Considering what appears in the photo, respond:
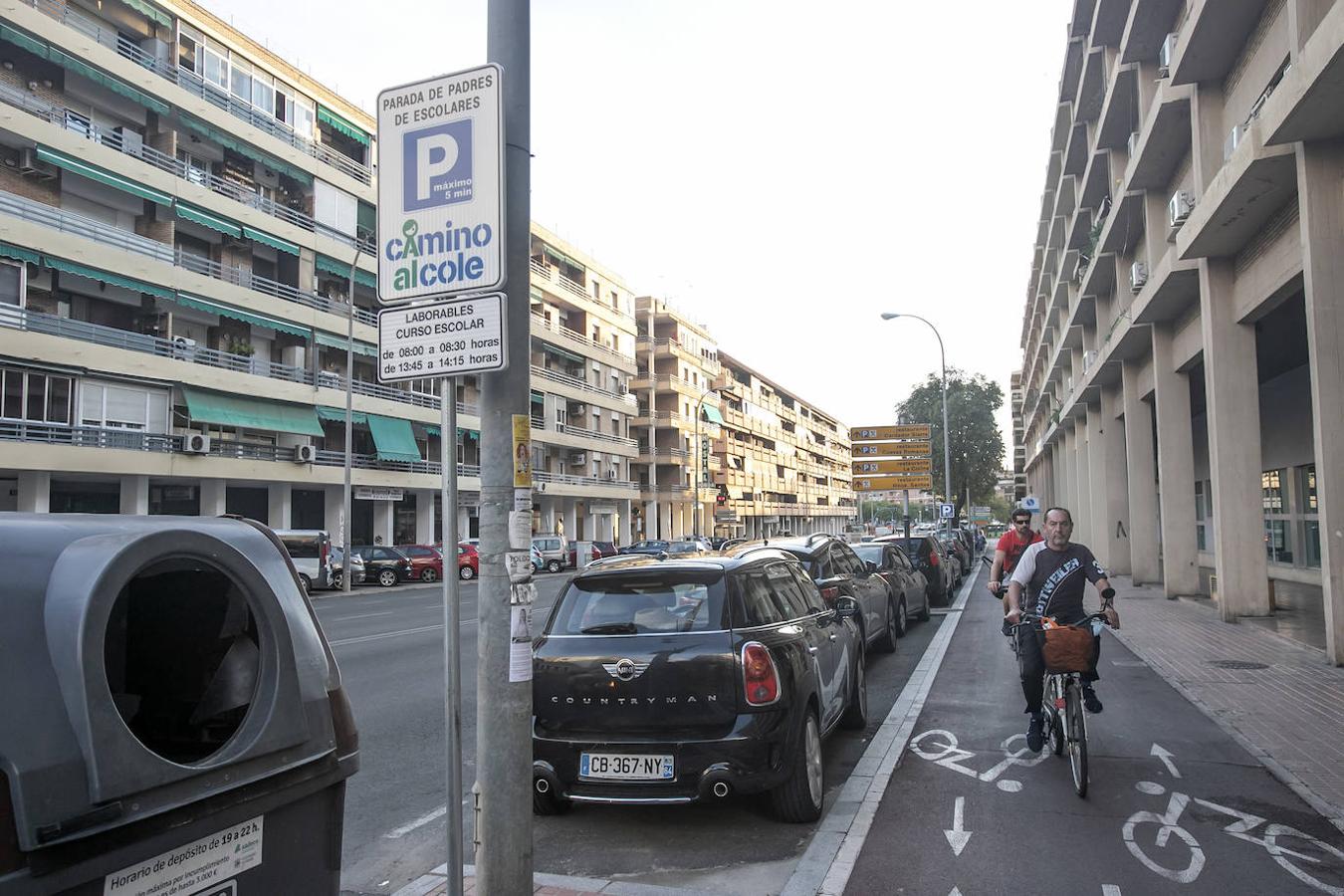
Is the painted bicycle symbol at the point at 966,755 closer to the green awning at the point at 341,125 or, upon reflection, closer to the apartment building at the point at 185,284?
the apartment building at the point at 185,284

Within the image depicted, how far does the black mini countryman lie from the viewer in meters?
5.11

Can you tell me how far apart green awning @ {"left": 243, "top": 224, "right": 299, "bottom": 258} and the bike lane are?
32019mm

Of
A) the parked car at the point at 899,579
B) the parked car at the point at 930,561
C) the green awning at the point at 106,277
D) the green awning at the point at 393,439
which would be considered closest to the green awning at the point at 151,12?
the green awning at the point at 106,277

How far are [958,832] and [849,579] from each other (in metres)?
5.40

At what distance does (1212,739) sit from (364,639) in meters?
12.4

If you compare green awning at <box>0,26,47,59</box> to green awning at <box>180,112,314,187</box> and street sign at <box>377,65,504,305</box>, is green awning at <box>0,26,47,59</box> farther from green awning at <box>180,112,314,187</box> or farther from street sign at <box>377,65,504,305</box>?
street sign at <box>377,65,504,305</box>

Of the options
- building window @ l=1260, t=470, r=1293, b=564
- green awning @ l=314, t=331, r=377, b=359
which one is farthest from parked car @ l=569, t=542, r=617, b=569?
building window @ l=1260, t=470, r=1293, b=564

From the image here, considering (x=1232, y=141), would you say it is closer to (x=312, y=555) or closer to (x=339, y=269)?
(x=312, y=555)

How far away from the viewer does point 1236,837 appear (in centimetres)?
509

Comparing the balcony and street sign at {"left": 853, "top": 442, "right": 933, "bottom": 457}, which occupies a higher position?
the balcony

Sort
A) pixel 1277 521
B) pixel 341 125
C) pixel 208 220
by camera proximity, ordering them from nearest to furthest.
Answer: pixel 1277 521, pixel 208 220, pixel 341 125

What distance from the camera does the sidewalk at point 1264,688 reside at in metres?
6.33

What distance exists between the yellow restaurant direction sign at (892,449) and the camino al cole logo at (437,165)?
25855mm

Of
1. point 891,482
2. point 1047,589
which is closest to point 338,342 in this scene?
point 891,482
